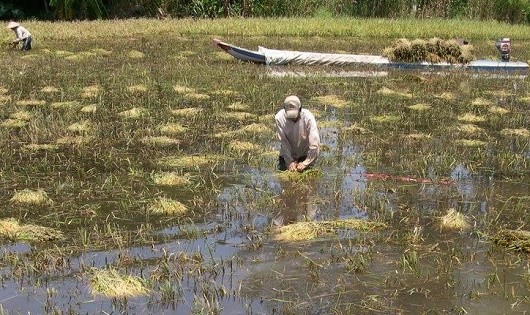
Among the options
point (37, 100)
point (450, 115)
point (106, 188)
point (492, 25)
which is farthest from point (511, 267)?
point (492, 25)

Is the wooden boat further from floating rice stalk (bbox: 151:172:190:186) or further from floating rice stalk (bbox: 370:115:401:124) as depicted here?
floating rice stalk (bbox: 151:172:190:186)

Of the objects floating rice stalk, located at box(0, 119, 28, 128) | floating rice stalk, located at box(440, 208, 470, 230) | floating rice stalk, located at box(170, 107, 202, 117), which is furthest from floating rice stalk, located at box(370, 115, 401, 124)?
floating rice stalk, located at box(0, 119, 28, 128)

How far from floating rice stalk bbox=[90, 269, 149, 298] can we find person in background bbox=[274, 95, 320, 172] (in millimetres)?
2331

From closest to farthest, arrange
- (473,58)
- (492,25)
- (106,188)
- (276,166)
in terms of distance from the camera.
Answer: (106,188)
(276,166)
(473,58)
(492,25)

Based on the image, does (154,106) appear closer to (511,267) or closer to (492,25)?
(511,267)

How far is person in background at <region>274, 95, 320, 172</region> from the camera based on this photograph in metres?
5.79

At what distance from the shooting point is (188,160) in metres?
6.59

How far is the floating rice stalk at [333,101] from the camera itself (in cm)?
970

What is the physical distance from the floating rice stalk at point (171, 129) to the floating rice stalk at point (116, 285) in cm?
395

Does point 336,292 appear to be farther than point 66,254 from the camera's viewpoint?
No

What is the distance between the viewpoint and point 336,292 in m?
3.96

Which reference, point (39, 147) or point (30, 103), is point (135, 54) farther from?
point (39, 147)

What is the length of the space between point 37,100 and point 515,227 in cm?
673

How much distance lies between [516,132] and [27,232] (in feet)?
19.0
